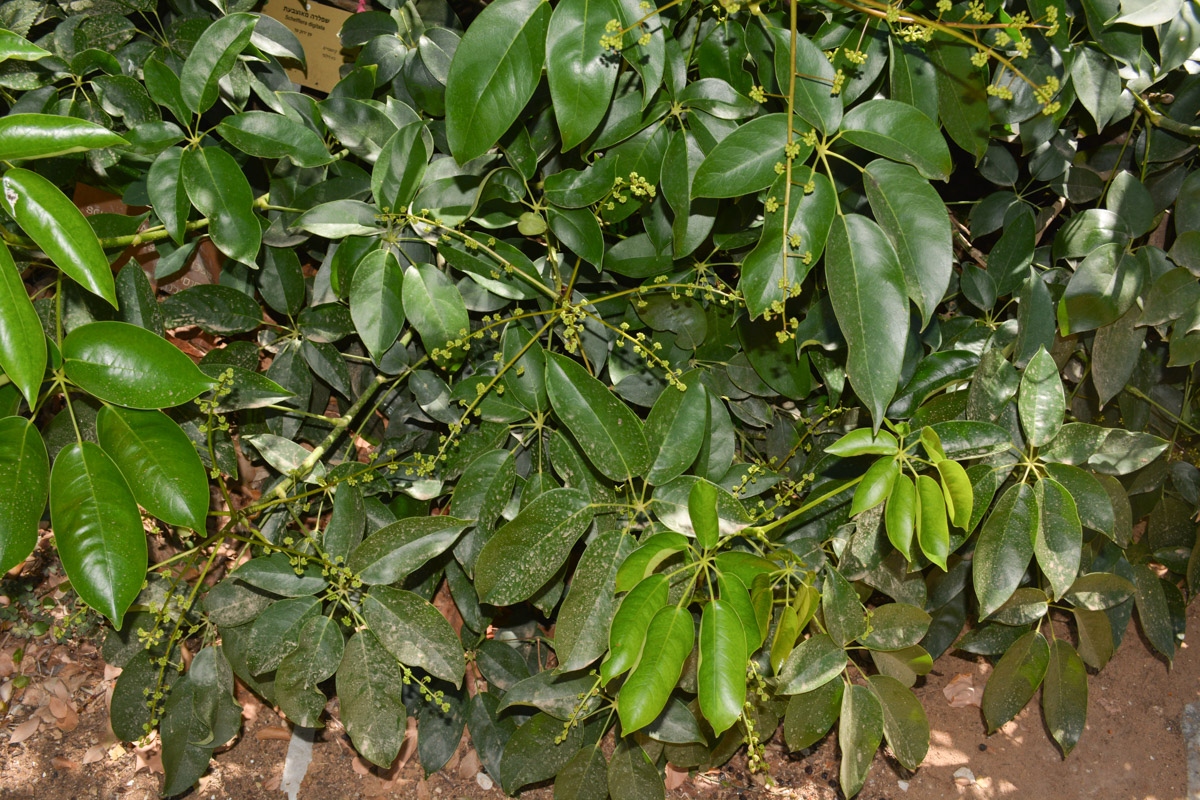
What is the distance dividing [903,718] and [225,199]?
4.43 feet

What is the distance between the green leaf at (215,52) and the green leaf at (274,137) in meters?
0.06

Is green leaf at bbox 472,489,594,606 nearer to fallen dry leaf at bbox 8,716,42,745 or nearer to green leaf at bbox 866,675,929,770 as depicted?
green leaf at bbox 866,675,929,770

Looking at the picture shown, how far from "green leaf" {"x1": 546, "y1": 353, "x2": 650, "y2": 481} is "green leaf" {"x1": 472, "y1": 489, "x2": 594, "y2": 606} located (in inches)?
2.8

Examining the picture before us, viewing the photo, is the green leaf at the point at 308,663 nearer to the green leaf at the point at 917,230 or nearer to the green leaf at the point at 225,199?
the green leaf at the point at 225,199

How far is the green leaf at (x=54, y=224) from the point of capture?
31.9 inches

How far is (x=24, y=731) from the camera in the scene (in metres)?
1.49

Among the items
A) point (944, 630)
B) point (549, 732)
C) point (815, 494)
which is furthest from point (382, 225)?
point (944, 630)

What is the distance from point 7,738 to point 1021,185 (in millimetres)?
2246

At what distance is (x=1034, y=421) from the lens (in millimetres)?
1012

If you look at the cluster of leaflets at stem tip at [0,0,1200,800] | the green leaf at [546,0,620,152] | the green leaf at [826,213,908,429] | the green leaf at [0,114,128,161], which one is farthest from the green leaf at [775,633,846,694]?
the green leaf at [0,114,128,161]

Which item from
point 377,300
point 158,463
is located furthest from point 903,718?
point 158,463

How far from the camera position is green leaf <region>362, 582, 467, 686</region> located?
1.14 metres

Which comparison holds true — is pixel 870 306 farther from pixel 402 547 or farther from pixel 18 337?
pixel 18 337

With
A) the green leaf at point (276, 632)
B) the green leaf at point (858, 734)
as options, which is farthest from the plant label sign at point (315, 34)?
the green leaf at point (858, 734)
